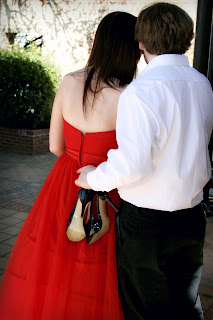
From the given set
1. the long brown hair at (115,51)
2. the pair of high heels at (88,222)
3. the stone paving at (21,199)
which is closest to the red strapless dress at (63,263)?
the pair of high heels at (88,222)

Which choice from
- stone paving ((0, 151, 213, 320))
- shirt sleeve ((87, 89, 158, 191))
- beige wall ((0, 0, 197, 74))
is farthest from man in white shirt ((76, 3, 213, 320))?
beige wall ((0, 0, 197, 74))

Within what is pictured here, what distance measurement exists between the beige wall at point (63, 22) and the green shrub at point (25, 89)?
2.34m

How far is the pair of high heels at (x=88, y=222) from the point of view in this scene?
2020 millimetres

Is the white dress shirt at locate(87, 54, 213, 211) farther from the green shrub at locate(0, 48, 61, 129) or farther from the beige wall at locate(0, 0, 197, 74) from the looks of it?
the beige wall at locate(0, 0, 197, 74)

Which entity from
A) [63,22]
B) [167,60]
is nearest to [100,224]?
[167,60]

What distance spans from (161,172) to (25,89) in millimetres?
6654

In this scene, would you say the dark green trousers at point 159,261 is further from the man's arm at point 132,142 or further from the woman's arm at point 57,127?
the woman's arm at point 57,127

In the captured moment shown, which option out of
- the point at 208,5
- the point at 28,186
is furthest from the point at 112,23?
the point at 28,186

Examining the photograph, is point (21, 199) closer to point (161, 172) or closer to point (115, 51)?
point (115, 51)

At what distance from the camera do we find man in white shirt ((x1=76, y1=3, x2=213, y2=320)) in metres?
1.53

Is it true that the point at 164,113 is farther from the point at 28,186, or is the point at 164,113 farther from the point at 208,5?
the point at 28,186

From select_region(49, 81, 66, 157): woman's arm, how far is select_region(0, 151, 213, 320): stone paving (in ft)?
4.71

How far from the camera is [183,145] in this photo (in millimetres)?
1602

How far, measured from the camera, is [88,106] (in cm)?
211
